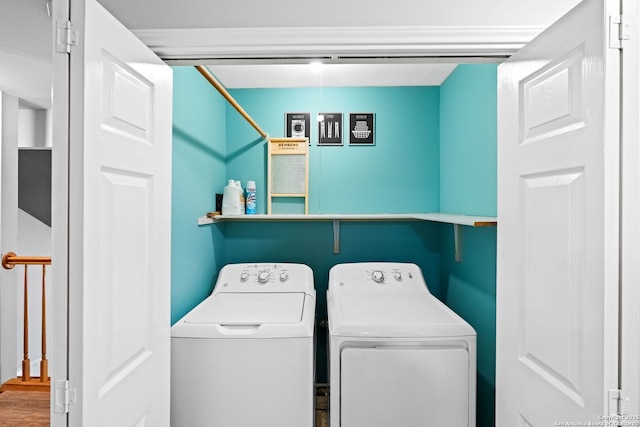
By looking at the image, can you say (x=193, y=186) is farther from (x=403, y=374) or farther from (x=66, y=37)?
(x=403, y=374)

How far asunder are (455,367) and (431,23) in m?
1.46

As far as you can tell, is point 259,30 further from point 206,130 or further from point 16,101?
point 16,101

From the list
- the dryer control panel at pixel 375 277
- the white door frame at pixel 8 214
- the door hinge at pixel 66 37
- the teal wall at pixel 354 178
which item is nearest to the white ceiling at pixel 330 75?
the teal wall at pixel 354 178

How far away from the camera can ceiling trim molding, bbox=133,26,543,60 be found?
1169 mm

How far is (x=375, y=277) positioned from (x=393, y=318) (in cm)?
65

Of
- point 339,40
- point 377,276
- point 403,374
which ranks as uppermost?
point 339,40

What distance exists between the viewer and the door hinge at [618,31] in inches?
31.2

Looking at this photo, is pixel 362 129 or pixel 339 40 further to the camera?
pixel 362 129

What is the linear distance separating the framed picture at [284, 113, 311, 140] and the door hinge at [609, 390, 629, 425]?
2.42m

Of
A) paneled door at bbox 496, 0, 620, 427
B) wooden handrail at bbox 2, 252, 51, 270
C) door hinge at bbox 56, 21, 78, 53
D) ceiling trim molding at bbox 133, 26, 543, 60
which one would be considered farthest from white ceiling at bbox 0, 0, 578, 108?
wooden handrail at bbox 2, 252, 51, 270

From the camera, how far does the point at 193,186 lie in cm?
215

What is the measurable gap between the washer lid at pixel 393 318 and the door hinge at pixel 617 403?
911 millimetres

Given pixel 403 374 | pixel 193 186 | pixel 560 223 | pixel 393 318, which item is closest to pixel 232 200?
pixel 193 186

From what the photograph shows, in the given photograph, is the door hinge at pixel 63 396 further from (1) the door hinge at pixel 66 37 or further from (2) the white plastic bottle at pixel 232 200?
(2) the white plastic bottle at pixel 232 200
